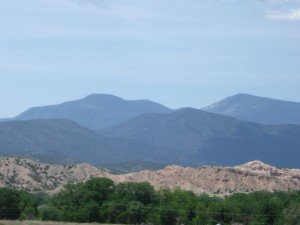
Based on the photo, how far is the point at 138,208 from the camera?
94750mm

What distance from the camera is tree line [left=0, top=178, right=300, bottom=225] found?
8931cm

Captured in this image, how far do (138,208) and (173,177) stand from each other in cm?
7839

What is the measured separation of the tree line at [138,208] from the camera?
8931cm

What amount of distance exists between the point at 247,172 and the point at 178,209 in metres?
82.3

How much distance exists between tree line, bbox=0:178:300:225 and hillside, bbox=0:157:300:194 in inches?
1727

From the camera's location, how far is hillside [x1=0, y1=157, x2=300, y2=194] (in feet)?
496

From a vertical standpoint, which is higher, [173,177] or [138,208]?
[138,208]

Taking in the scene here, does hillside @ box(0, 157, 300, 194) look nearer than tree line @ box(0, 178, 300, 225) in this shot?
No

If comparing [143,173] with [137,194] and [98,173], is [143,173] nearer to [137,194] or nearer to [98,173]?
[98,173]

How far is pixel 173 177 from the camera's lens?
172750 millimetres

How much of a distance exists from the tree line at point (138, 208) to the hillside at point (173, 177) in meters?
43.9

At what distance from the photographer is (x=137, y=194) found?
10375 centimetres

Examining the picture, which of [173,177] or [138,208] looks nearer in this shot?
[138,208]

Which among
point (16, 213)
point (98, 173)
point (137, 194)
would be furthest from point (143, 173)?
point (16, 213)
